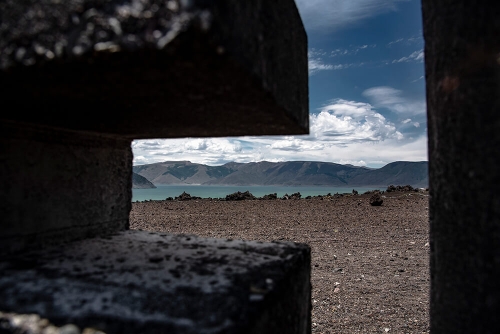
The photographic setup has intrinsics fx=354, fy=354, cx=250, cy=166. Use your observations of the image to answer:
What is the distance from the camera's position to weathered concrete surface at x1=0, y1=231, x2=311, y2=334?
3.25ft

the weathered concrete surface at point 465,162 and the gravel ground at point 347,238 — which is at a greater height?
the weathered concrete surface at point 465,162

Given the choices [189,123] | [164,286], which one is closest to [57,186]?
[189,123]

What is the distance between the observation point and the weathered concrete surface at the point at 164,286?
99cm

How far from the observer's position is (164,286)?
3.85ft

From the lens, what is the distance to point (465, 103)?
1.06m

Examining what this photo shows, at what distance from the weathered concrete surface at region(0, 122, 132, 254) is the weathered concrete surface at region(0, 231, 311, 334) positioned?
107 millimetres

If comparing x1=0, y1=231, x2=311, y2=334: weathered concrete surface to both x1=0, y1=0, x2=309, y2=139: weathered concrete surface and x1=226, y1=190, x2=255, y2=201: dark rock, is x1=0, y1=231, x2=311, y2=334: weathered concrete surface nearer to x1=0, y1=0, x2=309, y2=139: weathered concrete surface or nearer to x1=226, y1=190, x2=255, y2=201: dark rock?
x1=0, y1=0, x2=309, y2=139: weathered concrete surface

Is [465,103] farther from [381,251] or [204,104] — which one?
[381,251]

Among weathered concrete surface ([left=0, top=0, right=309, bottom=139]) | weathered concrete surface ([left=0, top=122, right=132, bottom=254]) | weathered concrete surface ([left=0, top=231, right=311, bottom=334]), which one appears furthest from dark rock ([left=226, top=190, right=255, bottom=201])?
weathered concrete surface ([left=0, top=0, right=309, bottom=139])

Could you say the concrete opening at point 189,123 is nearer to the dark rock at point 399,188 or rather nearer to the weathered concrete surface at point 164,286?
the weathered concrete surface at point 164,286

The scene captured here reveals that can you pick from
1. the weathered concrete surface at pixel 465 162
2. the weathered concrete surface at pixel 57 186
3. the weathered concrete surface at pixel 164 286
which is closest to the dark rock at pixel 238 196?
the weathered concrete surface at pixel 57 186

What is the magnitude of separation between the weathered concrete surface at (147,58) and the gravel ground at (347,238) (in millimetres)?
3233

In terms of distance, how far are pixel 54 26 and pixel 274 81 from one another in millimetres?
621

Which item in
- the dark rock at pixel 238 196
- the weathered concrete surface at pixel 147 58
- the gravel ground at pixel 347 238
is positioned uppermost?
the weathered concrete surface at pixel 147 58
